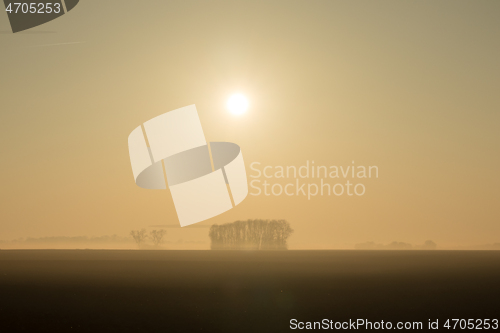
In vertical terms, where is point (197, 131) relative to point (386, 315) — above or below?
above

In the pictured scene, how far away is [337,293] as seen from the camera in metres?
46.4

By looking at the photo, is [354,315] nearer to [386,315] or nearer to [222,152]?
[386,315]

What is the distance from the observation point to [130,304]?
1529 inches

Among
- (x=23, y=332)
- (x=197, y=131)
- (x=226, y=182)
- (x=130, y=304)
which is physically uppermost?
(x=197, y=131)

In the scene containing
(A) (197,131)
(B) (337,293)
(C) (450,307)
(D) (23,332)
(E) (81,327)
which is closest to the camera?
(D) (23,332)

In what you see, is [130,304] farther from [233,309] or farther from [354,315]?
[354,315]

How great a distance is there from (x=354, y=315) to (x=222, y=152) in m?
16.4

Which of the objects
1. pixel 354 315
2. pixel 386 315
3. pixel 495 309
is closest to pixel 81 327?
pixel 354 315

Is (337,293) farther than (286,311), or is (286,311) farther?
(337,293)

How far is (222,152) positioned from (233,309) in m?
12.7

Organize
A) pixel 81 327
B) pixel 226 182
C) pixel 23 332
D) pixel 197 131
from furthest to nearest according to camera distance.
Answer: pixel 197 131 → pixel 226 182 → pixel 81 327 → pixel 23 332

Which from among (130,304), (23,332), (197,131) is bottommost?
(23,332)

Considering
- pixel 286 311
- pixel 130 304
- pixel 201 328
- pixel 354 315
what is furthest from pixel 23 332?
pixel 354 315

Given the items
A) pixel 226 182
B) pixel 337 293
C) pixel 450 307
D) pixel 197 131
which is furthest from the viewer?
pixel 337 293
